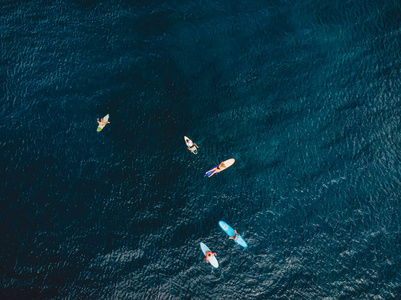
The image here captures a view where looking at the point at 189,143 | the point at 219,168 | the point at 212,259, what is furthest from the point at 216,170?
the point at 212,259

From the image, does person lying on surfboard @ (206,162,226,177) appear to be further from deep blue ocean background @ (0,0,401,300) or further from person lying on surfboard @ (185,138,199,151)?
person lying on surfboard @ (185,138,199,151)

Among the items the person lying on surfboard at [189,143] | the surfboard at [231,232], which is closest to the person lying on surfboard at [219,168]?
the person lying on surfboard at [189,143]

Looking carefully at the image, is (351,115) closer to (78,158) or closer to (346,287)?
(346,287)

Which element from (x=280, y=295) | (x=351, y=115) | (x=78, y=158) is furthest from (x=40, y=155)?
(x=351, y=115)

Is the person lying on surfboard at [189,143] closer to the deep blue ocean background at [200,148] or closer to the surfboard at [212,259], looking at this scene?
the deep blue ocean background at [200,148]

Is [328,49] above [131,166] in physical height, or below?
above

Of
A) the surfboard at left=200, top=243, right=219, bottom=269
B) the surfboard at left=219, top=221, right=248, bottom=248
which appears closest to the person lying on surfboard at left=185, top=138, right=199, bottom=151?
the surfboard at left=219, top=221, right=248, bottom=248

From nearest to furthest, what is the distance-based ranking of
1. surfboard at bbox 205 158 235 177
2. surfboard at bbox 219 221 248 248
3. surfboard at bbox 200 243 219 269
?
surfboard at bbox 200 243 219 269 → surfboard at bbox 219 221 248 248 → surfboard at bbox 205 158 235 177

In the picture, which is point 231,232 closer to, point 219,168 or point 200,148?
point 219,168
